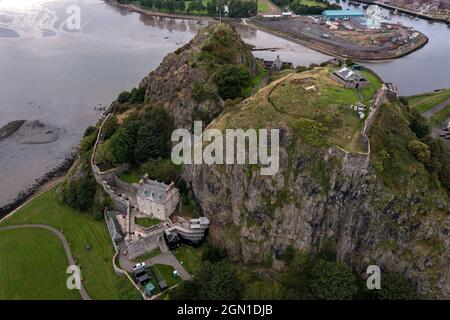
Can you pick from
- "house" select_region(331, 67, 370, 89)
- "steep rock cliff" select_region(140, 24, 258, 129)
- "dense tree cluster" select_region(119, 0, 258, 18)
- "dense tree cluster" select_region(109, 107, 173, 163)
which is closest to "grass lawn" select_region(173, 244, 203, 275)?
"dense tree cluster" select_region(109, 107, 173, 163)

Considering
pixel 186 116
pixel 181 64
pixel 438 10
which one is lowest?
pixel 186 116

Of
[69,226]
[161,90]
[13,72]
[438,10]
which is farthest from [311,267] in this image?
[438,10]

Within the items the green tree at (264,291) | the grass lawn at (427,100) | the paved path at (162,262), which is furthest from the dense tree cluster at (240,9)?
the green tree at (264,291)

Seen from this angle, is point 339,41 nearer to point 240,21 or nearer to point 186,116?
point 240,21

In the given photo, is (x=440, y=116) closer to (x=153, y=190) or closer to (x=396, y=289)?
(x=396, y=289)

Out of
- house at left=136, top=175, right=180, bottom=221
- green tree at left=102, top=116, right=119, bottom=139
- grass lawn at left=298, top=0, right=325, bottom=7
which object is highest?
grass lawn at left=298, top=0, right=325, bottom=7

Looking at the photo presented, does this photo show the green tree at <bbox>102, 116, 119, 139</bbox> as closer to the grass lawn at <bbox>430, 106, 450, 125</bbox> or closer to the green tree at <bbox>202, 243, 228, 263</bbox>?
the green tree at <bbox>202, 243, 228, 263</bbox>

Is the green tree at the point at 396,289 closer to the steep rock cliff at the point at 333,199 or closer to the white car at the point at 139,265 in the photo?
the steep rock cliff at the point at 333,199
